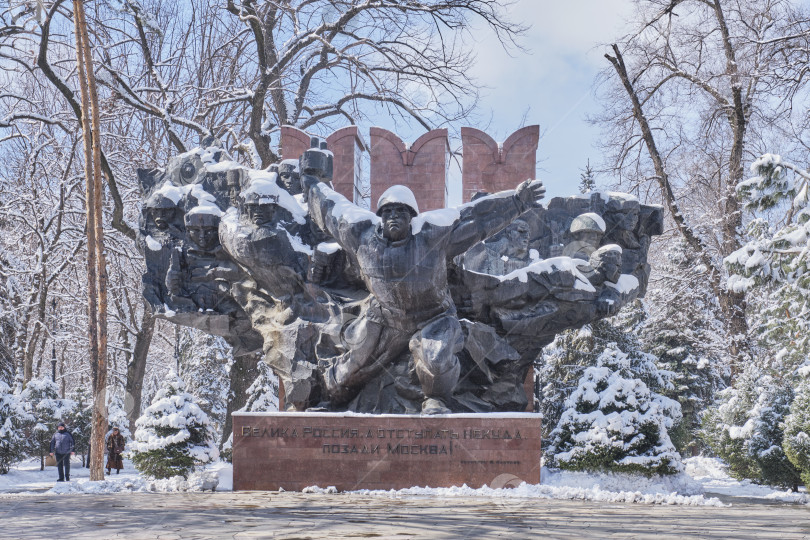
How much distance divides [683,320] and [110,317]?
16.3 meters

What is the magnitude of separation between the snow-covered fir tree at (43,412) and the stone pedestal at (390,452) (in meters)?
12.0

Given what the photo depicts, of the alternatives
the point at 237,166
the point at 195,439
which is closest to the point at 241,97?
the point at 237,166

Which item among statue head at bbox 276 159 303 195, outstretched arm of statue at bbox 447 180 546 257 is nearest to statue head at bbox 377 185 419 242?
outstretched arm of statue at bbox 447 180 546 257

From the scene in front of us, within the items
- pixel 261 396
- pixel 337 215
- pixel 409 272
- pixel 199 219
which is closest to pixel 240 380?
pixel 261 396

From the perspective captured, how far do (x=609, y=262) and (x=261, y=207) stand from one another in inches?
215

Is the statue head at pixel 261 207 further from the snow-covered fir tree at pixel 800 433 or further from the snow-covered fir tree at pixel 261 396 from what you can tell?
the snow-covered fir tree at pixel 800 433

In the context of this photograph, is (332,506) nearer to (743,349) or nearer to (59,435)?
(59,435)

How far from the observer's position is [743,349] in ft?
69.6

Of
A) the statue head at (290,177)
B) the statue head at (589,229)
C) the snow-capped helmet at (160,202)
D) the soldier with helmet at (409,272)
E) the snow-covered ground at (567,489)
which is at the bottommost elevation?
the snow-covered ground at (567,489)

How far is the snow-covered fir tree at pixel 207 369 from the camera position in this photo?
29.3 meters

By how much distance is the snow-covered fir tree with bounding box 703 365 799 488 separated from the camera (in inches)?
559

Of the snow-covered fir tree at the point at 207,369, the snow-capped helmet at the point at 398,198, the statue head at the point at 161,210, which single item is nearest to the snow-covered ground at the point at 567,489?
the snow-capped helmet at the point at 398,198

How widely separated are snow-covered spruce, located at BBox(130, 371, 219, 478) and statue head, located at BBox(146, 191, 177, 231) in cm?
292

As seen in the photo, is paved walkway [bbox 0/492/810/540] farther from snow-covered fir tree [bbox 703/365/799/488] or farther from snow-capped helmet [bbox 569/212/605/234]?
snow-capped helmet [bbox 569/212/605/234]
